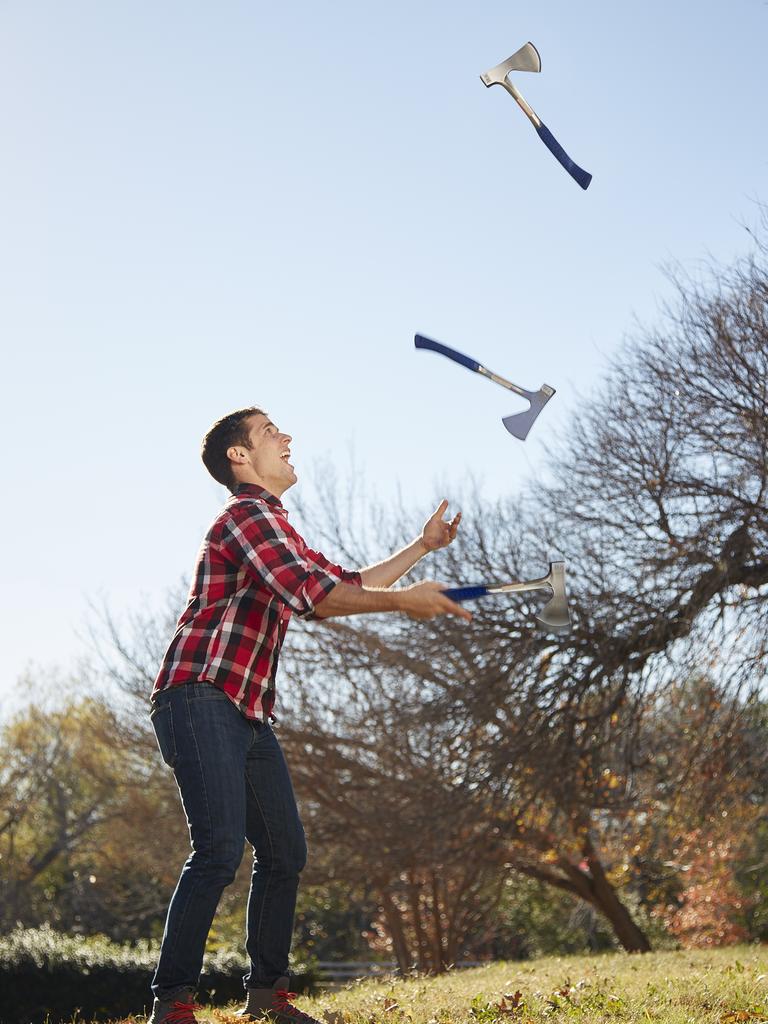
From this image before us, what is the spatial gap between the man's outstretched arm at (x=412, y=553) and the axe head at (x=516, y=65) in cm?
261

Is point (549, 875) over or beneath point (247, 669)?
beneath

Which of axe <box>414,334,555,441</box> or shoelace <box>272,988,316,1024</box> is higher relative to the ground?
axe <box>414,334,555,441</box>

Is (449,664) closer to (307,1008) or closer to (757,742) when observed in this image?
(757,742)

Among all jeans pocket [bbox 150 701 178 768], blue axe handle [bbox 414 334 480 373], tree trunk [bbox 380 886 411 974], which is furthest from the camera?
tree trunk [bbox 380 886 411 974]

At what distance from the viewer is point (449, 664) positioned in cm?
1298

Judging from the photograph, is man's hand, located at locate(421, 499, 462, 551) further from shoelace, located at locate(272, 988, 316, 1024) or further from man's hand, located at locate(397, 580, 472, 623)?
shoelace, located at locate(272, 988, 316, 1024)

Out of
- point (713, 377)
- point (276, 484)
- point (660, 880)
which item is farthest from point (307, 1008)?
point (660, 880)

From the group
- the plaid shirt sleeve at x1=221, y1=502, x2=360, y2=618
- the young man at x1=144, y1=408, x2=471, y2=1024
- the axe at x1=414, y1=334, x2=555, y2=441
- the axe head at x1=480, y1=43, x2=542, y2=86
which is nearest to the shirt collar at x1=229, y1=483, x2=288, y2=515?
the young man at x1=144, y1=408, x2=471, y2=1024

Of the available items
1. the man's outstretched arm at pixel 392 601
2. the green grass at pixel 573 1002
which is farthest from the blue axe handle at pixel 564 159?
the green grass at pixel 573 1002

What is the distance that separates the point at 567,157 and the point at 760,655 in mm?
6681

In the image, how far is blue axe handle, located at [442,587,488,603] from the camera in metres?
3.36

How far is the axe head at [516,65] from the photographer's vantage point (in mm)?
5539

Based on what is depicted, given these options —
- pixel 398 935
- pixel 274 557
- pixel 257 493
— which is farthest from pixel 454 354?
pixel 398 935

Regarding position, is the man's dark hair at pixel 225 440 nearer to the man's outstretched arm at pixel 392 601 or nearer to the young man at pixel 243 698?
the young man at pixel 243 698
